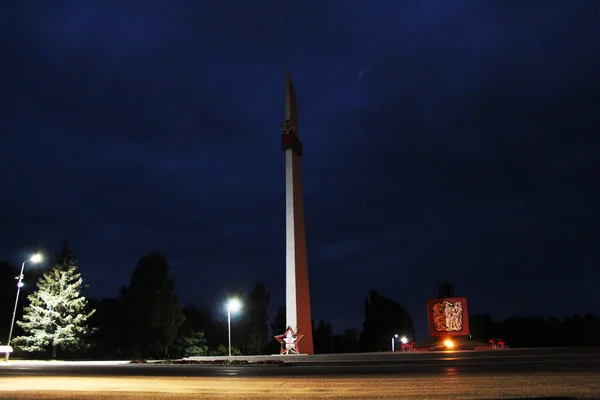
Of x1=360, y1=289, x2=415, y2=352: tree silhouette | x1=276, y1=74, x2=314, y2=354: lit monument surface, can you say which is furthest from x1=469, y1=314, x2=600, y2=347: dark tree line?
x1=276, y1=74, x2=314, y2=354: lit monument surface

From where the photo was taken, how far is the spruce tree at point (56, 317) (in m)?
33.7

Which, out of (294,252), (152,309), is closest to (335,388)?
(294,252)

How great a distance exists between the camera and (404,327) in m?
65.6

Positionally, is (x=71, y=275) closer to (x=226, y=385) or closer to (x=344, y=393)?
(x=226, y=385)

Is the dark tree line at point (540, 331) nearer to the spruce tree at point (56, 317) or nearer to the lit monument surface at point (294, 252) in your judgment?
the lit monument surface at point (294, 252)

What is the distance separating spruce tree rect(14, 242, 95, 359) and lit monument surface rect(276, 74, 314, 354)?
14349 millimetres

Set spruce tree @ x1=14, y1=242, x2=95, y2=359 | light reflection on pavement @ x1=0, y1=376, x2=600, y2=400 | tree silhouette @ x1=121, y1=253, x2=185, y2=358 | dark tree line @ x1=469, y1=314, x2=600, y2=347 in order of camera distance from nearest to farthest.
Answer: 1. light reflection on pavement @ x1=0, y1=376, x2=600, y2=400
2. spruce tree @ x1=14, y1=242, x2=95, y2=359
3. tree silhouette @ x1=121, y1=253, x2=185, y2=358
4. dark tree line @ x1=469, y1=314, x2=600, y2=347

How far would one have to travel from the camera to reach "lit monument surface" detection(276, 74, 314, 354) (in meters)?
34.2

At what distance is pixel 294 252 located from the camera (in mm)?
35156

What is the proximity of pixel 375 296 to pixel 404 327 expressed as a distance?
30.6 feet

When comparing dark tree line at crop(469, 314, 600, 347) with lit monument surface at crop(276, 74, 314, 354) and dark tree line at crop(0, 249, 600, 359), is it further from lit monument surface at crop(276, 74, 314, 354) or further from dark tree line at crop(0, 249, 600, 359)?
lit monument surface at crop(276, 74, 314, 354)

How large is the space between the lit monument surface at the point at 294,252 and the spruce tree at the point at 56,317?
14.3 meters

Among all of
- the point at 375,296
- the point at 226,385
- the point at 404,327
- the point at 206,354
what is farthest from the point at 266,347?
the point at 226,385

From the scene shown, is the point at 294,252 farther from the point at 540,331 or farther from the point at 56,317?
the point at 540,331
